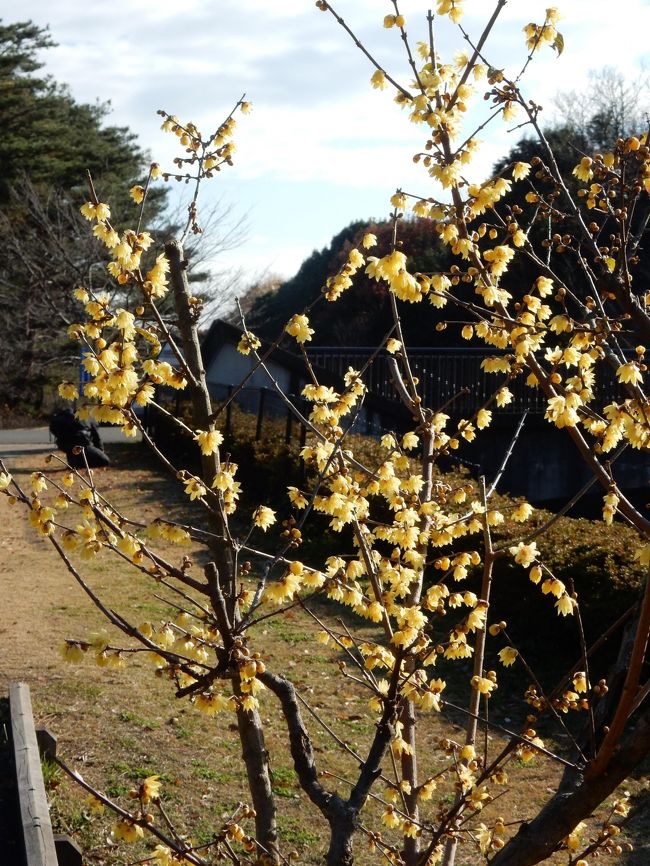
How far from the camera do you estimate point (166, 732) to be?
20.5 feet

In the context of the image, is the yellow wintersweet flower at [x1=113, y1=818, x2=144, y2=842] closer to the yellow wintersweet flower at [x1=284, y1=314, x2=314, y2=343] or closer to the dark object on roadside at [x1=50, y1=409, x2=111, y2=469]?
the yellow wintersweet flower at [x1=284, y1=314, x2=314, y2=343]

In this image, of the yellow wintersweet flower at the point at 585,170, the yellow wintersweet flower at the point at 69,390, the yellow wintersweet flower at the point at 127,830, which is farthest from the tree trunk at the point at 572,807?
the yellow wintersweet flower at the point at 585,170

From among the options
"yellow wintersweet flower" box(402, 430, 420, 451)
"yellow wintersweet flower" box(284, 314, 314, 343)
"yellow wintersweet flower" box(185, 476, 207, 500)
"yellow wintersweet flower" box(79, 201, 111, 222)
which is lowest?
"yellow wintersweet flower" box(185, 476, 207, 500)

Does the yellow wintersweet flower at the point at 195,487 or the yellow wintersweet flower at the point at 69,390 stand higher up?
the yellow wintersweet flower at the point at 69,390

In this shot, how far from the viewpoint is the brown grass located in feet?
17.0

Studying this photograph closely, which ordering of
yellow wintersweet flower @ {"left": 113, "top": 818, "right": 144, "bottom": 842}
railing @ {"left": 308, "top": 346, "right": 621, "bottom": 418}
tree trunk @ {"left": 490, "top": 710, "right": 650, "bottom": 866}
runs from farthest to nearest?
railing @ {"left": 308, "top": 346, "right": 621, "bottom": 418} < yellow wintersweet flower @ {"left": 113, "top": 818, "right": 144, "bottom": 842} < tree trunk @ {"left": 490, "top": 710, "right": 650, "bottom": 866}

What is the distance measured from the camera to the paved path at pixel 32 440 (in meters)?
20.8

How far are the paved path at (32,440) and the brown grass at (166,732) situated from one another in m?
11.6

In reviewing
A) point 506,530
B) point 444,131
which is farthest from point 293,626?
point 444,131

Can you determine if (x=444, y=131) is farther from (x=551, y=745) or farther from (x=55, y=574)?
(x=55, y=574)

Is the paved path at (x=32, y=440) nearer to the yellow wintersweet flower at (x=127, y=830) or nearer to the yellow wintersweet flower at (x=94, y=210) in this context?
the yellow wintersweet flower at (x=94, y=210)

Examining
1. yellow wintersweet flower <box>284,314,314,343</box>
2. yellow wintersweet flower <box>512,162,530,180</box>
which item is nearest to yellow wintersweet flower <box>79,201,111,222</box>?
yellow wintersweet flower <box>284,314,314,343</box>

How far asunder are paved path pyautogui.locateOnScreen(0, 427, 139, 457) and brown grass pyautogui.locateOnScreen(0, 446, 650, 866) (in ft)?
38.2

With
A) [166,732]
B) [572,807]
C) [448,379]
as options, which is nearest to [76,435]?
[448,379]
